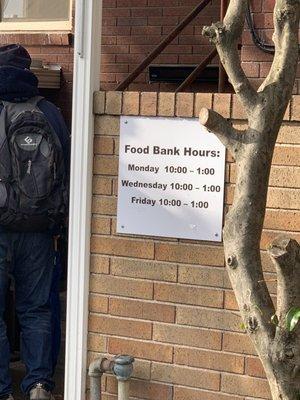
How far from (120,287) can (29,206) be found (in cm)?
64

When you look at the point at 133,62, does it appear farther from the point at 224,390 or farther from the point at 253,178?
the point at 253,178

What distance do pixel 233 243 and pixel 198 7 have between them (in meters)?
4.13

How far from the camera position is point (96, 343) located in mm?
4348

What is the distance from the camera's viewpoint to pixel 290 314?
8.75 feet

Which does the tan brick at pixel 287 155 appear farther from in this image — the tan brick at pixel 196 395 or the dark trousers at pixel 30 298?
the dark trousers at pixel 30 298

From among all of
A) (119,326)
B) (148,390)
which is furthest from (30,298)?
(148,390)

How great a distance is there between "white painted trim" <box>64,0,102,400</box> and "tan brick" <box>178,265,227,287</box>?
0.50 metres

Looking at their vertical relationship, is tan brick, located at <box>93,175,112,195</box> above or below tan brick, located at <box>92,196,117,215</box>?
above

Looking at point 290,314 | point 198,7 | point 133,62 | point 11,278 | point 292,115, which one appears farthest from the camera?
point 133,62

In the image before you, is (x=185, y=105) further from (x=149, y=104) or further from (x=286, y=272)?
(x=286, y=272)

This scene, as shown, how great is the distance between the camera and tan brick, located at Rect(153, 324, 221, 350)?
4090 millimetres

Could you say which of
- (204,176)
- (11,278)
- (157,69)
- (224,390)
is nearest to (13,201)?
(11,278)

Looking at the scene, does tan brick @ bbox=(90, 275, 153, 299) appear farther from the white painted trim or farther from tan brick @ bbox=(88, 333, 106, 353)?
tan brick @ bbox=(88, 333, 106, 353)

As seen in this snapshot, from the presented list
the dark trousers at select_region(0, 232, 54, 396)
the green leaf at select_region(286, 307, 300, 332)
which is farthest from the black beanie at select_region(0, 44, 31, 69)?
the green leaf at select_region(286, 307, 300, 332)
